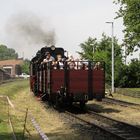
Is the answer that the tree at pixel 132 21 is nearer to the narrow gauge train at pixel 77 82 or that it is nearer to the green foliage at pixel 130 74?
the green foliage at pixel 130 74

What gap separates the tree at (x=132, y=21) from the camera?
144ft

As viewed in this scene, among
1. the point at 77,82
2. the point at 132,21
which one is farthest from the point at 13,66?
the point at 77,82

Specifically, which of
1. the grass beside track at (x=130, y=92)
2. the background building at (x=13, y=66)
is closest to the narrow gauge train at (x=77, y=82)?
the grass beside track at (x=130, y=92)

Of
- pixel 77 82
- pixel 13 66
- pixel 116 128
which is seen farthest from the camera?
pixel 13 66

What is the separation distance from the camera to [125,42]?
4728cm

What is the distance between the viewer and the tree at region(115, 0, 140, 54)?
4382 cm

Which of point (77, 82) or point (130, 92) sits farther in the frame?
point (130, 92)

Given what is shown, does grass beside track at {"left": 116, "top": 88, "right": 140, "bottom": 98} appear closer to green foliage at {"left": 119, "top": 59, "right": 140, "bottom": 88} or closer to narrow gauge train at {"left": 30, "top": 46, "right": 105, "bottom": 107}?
green foliage at {"left": 119, "top": 59, "right": 140, "bottom": 88}

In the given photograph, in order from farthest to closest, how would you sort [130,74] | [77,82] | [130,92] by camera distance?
[130,74] < [130,92] < [77,82]

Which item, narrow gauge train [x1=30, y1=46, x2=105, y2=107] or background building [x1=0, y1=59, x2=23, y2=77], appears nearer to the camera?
narrow gauge train [x1=30, y1=46, x2=105, y2=107]

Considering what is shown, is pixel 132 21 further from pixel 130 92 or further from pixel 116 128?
pixel 116 128

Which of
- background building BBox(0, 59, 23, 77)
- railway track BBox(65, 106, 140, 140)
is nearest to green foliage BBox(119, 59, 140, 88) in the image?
railway track BBox(65, 106, 140, 140)

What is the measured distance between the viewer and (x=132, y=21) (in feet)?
145

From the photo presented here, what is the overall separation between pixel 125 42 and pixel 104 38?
95.7 ft
